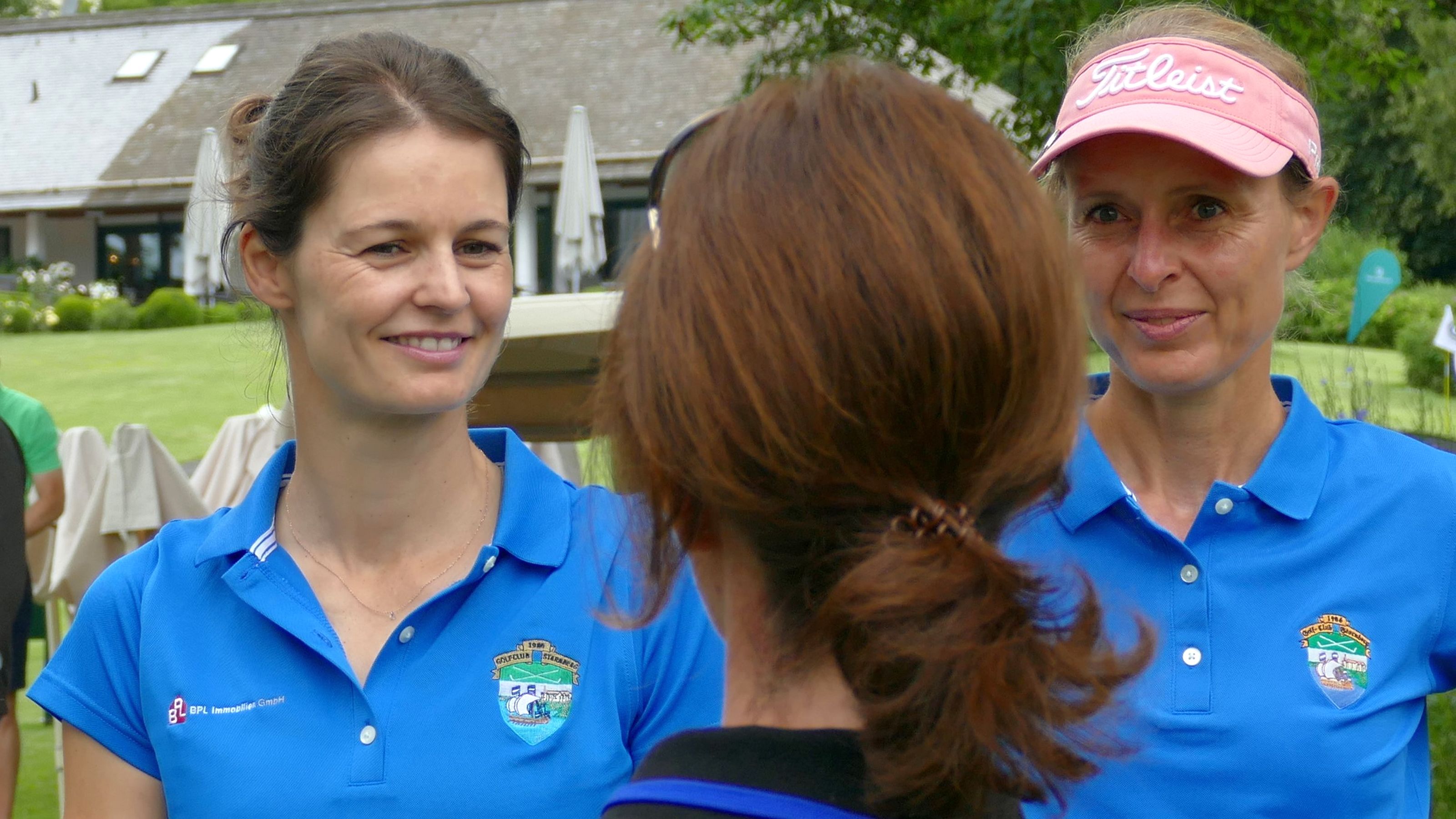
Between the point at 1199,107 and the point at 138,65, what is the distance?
125 feet

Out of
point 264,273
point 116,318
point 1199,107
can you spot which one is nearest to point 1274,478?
point 1199,107

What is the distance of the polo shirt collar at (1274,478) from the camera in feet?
6.74

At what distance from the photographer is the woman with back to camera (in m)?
1.14

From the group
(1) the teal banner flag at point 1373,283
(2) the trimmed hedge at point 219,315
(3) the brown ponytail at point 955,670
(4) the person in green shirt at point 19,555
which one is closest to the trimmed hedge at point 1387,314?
(1) the teal banner flag at point 1373,283

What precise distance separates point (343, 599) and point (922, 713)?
3.82ft

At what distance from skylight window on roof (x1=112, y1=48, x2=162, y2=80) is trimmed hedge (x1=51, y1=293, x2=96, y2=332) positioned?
1172 cm

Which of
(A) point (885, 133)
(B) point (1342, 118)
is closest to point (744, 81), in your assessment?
(A) point (885, 133)

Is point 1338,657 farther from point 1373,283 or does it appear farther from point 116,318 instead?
point 116,318

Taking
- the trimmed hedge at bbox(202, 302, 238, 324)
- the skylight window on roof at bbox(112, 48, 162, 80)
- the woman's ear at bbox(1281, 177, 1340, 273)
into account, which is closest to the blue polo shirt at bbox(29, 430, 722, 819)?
the woman's ear at bbox(1281, 177, 1340, 273)

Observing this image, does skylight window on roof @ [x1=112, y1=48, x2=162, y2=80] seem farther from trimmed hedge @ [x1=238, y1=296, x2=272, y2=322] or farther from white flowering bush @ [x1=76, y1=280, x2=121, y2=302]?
trimmed hedge @ [x1=238, y1=296, x2=272, y2=322]

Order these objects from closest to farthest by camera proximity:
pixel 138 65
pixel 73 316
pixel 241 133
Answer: pixel 241 133 < pixel 73 316 < pixel 138 65

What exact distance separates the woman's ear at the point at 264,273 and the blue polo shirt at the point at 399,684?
35 cm

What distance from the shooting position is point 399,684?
1.92 metres

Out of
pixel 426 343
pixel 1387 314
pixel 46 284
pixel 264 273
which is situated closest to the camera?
pixel 426 343
